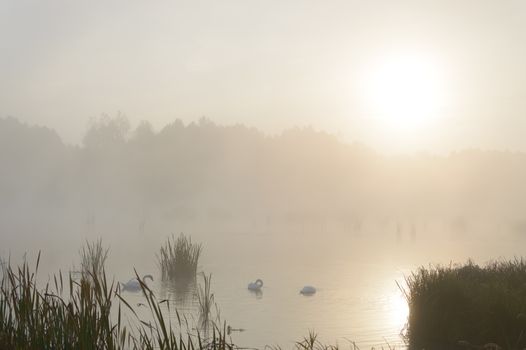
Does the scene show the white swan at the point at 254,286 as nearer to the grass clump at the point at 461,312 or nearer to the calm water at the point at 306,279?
the calm water at the point at 306,279

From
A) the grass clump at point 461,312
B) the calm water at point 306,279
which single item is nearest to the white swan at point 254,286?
the calm water at point 306,279

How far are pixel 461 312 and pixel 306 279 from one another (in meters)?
11.7

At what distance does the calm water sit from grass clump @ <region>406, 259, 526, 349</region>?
0.82 meters

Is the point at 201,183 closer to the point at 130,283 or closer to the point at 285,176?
the point at 285,176

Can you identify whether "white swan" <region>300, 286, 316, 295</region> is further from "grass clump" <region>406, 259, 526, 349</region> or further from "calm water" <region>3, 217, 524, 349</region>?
"grass clump" <region>406, 259, 526, 349</region>

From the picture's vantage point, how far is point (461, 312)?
1164 centimetres

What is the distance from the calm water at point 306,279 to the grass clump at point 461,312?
82 cm

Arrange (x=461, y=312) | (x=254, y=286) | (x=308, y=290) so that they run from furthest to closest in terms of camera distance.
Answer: (x=254, y=286)
(x=308, y=290)
(x=461, y=312)

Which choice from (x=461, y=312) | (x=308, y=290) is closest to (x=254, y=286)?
(x=308, y=290)

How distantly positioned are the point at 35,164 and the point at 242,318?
114446 millimetres

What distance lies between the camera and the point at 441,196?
12875 centimetres

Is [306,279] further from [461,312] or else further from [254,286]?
[461,312]

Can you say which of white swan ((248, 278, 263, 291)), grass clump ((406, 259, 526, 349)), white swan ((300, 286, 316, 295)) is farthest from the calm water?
grass clump ((406, 259, 526, 349))

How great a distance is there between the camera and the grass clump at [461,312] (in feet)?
36.1
